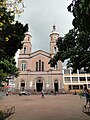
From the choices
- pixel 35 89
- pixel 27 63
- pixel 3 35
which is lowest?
pixel 35 89

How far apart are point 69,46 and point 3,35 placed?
4.63 meters

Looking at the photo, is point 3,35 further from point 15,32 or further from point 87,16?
point 87,16

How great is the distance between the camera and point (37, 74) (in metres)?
59.0

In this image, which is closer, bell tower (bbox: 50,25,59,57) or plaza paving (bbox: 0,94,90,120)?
plaza paving (bbox: 0,94,90,120)

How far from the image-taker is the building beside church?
57594mm

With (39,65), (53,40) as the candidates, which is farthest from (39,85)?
(53,40)

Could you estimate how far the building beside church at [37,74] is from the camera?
5759cm

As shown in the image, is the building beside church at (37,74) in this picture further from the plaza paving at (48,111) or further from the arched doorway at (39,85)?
the plaza paving at (48,111)

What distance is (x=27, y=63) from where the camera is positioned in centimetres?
6106

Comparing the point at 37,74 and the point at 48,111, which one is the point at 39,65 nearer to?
the point at 37,74

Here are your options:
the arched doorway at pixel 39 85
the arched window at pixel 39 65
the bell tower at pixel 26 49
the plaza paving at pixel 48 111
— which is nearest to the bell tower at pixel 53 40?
the arched window at pixel 39 65

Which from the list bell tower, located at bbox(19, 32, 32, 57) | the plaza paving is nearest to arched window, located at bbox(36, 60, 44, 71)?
bell tower, located at bbox(19, 32, 32, 57)

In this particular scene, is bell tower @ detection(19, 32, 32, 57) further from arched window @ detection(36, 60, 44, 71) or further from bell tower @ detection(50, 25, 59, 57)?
bell tower @ detection(50, 25, 59, 57)

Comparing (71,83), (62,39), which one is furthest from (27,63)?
(62,39)
